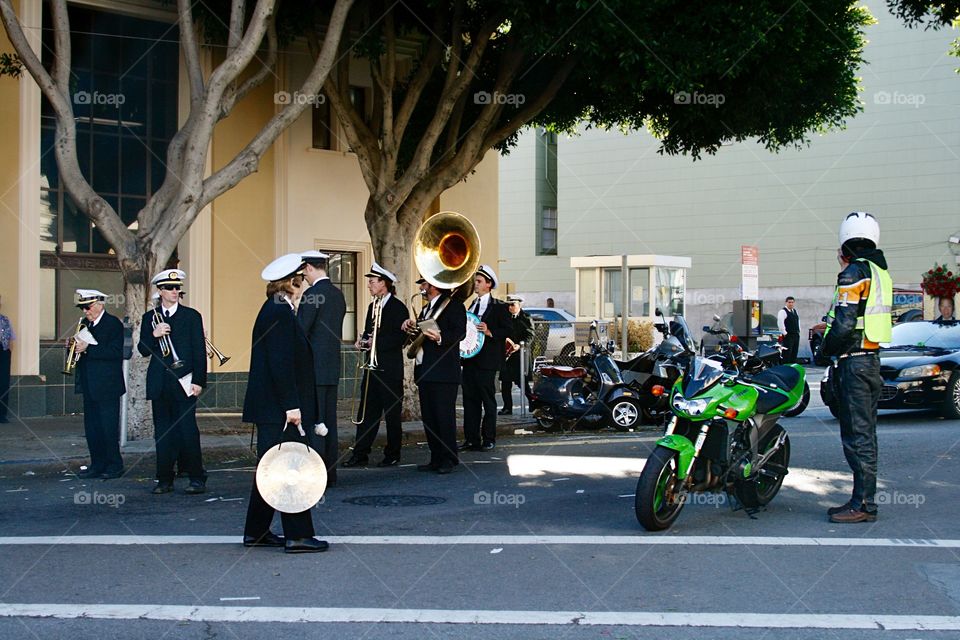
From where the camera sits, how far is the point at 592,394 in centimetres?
1524

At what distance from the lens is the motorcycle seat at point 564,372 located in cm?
1522

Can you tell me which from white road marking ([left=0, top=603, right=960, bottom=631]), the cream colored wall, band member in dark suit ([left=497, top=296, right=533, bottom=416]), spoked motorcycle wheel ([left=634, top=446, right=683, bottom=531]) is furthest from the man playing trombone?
the cream colored wall

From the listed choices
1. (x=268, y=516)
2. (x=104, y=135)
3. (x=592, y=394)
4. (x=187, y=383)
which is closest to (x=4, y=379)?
(x=104, y=135)

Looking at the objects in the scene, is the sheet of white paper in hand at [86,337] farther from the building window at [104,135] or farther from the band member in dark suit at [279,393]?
the building window at [104,135]

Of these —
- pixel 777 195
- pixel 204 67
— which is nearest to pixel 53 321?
pixel 204 67

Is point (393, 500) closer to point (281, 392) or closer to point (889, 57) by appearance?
point (281, 392)

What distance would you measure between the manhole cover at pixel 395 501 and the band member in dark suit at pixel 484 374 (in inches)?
131

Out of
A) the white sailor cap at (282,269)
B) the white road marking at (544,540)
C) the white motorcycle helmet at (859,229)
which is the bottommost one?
the white road marking at (544,540)

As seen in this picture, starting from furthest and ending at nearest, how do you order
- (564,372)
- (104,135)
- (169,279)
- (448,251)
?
(104,135) → (564,372) → (448,251) → (169,279)

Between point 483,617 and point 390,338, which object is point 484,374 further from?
point 483,617

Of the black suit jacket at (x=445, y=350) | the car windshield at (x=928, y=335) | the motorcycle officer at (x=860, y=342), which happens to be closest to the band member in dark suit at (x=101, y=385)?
the black suit jacket at (x=445, y=350)

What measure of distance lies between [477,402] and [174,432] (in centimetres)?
402

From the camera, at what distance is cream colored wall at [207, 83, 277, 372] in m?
18.0

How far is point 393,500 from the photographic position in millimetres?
9469
